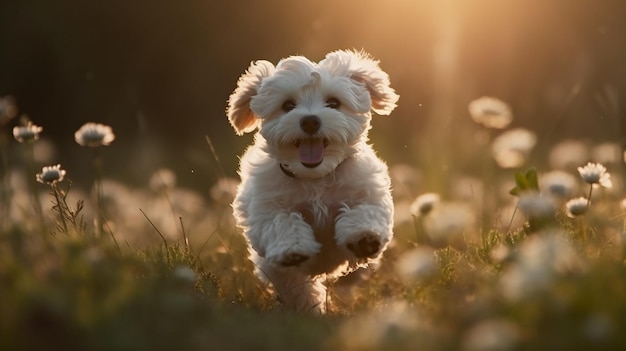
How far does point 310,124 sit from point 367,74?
0.79 m

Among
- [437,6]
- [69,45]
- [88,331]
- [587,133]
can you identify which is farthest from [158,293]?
[69,45]

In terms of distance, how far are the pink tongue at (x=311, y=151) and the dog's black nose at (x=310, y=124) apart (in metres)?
0.11

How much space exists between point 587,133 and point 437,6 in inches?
118

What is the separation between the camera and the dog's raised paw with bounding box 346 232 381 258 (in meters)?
5.06

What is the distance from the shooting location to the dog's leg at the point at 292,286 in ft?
18.9

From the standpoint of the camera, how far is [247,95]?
19.7 ft

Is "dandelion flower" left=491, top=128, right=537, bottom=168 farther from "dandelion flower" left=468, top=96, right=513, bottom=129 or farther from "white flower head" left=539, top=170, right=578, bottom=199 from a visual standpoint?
"white flower head" left=539, top=170, right=578, bottom=199

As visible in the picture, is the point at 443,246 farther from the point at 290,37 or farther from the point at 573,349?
the point at 290,37

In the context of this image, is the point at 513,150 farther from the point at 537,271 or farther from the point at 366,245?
the point at 537,271

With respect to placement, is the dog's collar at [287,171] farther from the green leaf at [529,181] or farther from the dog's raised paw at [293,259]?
the green leaf at [529,181]

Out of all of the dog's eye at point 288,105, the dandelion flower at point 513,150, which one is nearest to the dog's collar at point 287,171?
the dog's eye at point 288,105

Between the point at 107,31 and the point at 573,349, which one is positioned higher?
the point at 107,31

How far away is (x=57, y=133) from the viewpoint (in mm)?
17031

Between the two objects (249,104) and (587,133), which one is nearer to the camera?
(249,104)
